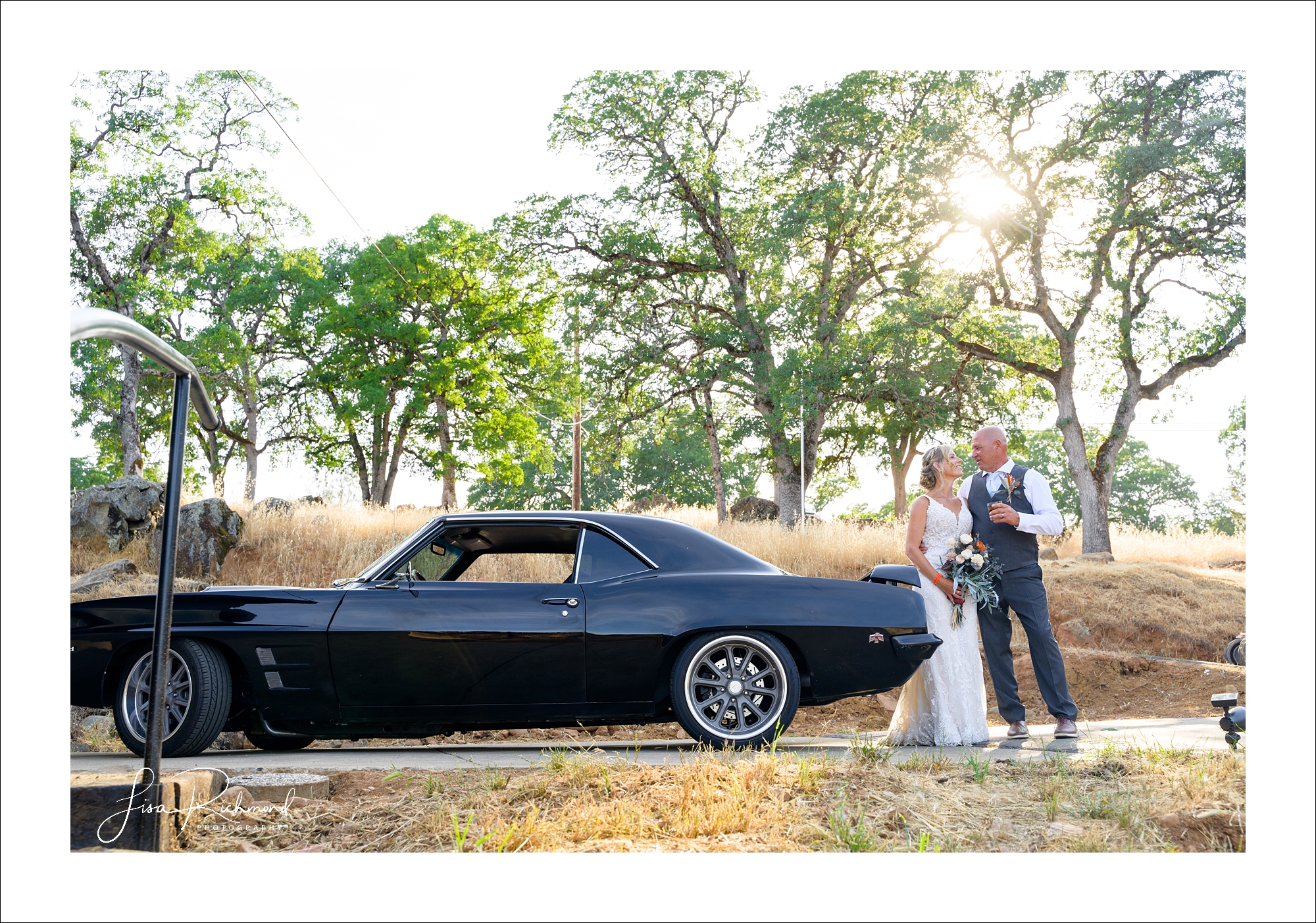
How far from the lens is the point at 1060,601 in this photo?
12.5m

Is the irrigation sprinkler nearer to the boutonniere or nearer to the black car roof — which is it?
the black car roof

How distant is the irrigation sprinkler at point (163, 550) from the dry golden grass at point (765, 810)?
0.26m

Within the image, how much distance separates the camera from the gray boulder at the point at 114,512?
555 inches

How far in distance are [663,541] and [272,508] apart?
1242 cm

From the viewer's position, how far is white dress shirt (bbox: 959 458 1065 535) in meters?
5.56

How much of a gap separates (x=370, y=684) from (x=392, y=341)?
26.3 meters

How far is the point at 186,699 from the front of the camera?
485 centimetres

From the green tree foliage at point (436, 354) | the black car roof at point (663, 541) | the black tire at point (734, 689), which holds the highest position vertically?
the green tree foliage at point (436, 354)

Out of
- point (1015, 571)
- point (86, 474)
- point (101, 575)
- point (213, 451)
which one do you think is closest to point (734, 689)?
point (1015, 571)

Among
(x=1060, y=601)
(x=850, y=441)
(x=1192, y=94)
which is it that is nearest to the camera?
(x=1060, y=601)

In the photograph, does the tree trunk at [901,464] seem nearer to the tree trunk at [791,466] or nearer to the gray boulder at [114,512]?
the tree trunk at [791,466]

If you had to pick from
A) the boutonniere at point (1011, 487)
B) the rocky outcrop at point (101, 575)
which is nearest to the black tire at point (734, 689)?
the boutonniere at point (1011, 487)
